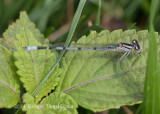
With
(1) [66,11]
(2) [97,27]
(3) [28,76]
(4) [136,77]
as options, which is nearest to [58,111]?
(3) [28,76]

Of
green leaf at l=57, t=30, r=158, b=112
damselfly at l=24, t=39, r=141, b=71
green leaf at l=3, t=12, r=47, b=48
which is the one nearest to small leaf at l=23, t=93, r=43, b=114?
green leaf at l=57, t=30, r=158, b=112

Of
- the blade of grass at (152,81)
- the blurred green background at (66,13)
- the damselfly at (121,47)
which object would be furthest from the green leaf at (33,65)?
the blurred green background at (66,13)

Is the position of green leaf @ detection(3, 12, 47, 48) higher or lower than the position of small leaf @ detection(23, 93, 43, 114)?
higher

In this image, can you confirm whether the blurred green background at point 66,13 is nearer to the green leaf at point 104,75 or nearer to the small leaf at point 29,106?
the green leaf at point 104,75

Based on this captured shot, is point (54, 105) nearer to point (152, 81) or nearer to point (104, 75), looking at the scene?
point (104, 75)

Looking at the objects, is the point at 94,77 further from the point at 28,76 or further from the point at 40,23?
the point at 40,23

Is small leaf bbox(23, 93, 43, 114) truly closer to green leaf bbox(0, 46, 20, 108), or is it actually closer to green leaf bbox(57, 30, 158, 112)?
green leaf bbox(0, 46, 20, 108)
